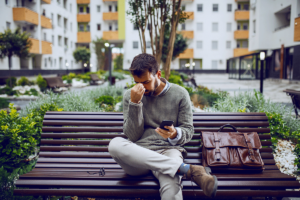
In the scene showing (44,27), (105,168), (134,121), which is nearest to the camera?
(134,121)

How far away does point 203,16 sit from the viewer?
48250 mm

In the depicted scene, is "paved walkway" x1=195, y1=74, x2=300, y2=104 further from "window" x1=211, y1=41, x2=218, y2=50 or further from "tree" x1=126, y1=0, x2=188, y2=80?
"window" x1=211, y1=41, x2=218, y2=50

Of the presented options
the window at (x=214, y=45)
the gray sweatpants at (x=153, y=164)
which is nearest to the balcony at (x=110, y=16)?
the window at (x=214, y=45)

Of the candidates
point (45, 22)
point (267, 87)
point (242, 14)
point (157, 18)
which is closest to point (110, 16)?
point (45, 22)

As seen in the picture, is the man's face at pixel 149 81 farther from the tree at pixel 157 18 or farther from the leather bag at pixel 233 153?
the tree at pixel 157 18

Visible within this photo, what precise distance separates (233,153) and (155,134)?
83cm

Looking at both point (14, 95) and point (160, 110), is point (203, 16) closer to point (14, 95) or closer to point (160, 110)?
point (14, 95)

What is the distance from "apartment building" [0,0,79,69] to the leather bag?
998 inches

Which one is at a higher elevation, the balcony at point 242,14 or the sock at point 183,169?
the balcony at point 242,14

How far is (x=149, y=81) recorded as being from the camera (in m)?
2.67

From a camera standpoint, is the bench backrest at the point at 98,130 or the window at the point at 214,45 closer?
the bench backrest at the point at 98,130

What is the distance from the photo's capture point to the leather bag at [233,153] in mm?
2791

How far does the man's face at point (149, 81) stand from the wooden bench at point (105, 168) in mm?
849

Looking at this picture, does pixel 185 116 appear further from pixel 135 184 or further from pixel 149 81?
pixel 135 184
